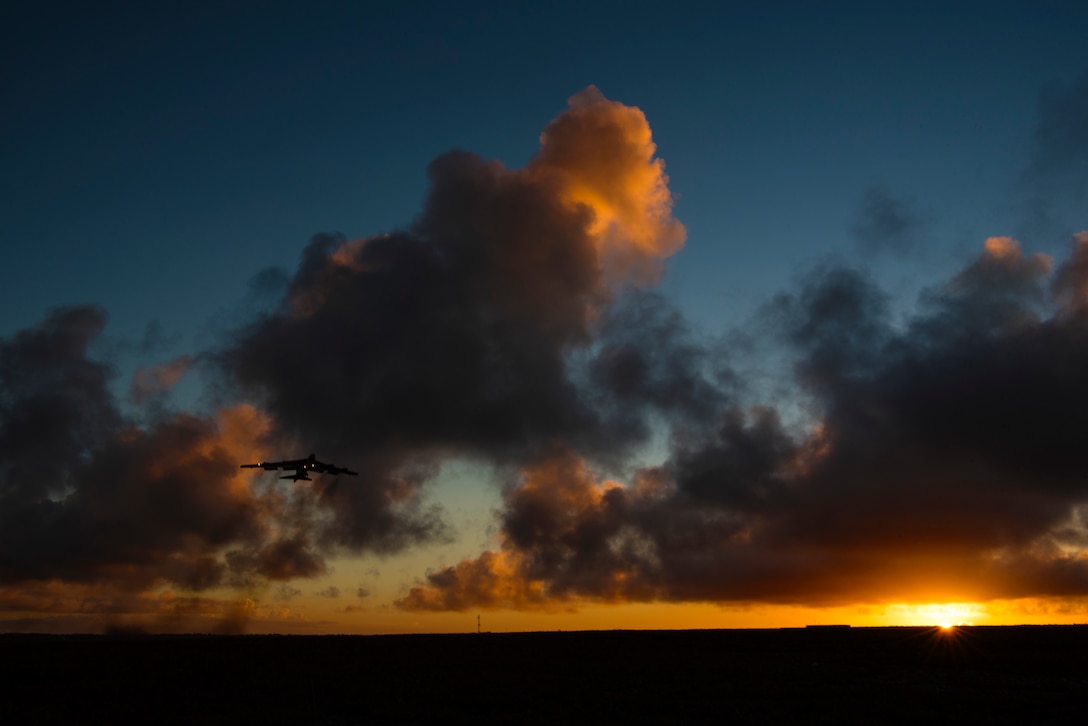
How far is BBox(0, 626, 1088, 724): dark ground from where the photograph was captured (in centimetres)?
5553

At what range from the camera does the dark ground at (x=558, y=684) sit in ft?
182

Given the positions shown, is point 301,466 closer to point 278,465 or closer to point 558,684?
point 278,465

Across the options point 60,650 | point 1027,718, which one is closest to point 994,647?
point 1027,718

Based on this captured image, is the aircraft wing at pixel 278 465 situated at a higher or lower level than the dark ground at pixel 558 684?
higher

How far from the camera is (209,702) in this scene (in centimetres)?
6306

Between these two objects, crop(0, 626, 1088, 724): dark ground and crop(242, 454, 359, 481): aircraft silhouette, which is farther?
crop(242, 454, 359, 481): aircraft silhouette

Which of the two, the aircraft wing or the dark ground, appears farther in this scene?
the aircraft wing

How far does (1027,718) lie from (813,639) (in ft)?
269

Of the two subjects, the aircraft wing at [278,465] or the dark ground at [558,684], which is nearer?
the dark ground at [558,684]

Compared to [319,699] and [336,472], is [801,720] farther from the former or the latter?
[336,472]

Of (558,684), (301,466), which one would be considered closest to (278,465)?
(301,466)

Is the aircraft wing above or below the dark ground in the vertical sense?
above

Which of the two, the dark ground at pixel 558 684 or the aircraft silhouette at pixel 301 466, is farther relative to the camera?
the aircraft silhouette at pixel 301 466

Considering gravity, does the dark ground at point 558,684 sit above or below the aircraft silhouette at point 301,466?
below
